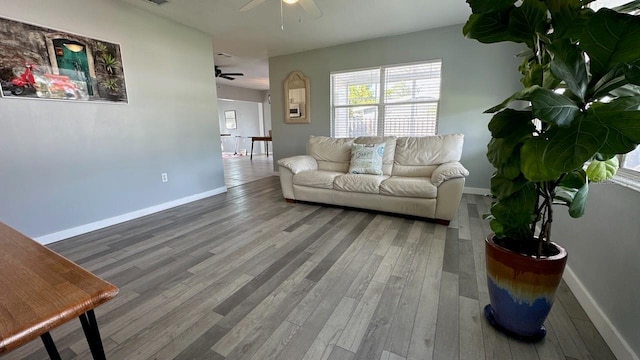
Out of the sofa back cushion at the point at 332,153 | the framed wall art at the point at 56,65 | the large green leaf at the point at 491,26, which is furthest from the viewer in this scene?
the sofa back cushion at the point at 332,153

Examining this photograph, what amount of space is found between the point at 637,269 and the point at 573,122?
86cm

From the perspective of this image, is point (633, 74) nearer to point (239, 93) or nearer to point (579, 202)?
point (579, 202)

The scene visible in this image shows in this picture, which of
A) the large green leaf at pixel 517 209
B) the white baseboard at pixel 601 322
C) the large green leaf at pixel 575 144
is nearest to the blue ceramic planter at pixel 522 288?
the large green leaf at pixel 517 209

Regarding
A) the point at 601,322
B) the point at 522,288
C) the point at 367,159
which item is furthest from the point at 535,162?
the point at 367,159

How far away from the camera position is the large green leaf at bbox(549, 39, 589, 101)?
867 mm

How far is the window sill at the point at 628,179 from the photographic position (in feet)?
3.97

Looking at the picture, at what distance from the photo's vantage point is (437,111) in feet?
13.2

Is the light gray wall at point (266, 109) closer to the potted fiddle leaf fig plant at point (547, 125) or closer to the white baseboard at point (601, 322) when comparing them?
the potted fiddle leaf fig plant at point (547, 125)

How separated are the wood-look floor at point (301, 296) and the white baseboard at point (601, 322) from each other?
0.04m

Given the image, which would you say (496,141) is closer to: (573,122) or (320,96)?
(573,122)

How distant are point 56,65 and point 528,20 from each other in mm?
3632

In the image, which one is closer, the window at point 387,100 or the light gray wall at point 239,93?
the window at point 387,100

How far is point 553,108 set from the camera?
0.82 meters

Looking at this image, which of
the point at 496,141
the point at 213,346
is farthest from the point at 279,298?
the point at 496,141
